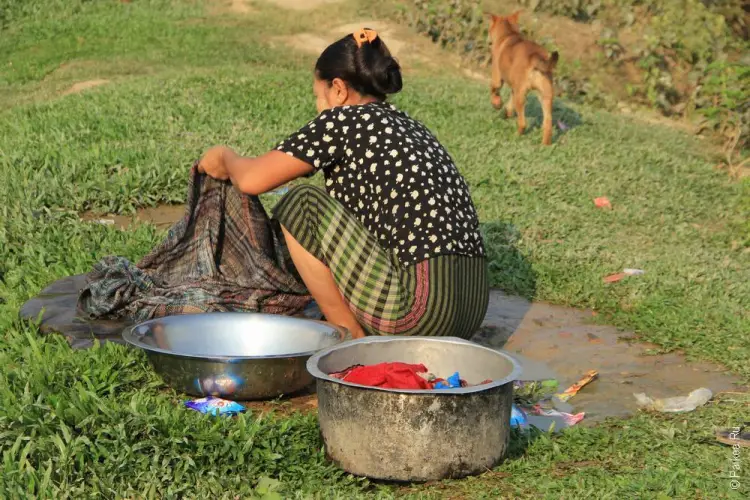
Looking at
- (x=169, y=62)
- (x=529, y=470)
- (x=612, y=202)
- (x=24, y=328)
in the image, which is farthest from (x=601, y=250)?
(x=169, y=62)

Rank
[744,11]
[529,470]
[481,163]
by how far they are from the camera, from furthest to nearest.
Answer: [744,11]
[481,163]
[529,470]

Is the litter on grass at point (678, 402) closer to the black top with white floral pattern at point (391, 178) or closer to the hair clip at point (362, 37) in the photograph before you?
the black top with white floral pattern at point (391, 178)

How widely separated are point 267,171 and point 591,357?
1.86m

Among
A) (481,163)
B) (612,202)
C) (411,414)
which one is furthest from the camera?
(481,163)

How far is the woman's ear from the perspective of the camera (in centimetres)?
402

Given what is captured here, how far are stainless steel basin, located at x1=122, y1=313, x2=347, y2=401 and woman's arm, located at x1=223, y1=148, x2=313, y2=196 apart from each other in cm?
55

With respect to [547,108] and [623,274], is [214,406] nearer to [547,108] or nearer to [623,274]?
[623,274]

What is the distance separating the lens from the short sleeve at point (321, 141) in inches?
153

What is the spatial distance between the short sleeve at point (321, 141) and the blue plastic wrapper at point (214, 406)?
1.00 m

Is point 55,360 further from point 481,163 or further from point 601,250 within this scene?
point 481,163

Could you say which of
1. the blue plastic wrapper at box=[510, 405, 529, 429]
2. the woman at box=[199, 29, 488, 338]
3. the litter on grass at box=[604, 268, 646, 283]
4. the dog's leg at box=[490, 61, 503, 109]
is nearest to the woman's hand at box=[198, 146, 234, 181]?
the woman at box=[199, 29, 488, 338]

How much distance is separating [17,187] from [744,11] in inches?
384

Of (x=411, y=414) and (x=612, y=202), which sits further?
(x=612, y=202)

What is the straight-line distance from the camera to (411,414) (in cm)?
301
